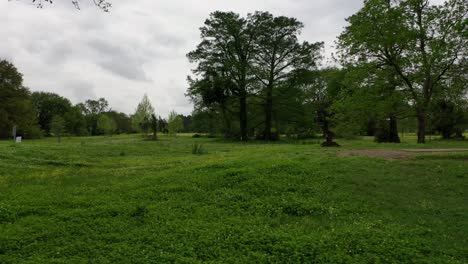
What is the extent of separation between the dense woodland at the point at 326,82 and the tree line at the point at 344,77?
8cm

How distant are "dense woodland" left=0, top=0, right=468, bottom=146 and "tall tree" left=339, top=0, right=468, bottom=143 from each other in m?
0.07

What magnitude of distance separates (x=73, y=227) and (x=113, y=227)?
2.40 feet

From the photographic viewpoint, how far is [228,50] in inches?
1545

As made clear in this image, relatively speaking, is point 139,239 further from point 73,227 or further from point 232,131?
point 232,131

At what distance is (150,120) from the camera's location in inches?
1962

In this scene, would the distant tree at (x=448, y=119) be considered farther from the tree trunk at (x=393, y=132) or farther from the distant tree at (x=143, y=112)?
the distant tree at (x=143, y=112)

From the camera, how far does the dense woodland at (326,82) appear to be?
21.2 meters

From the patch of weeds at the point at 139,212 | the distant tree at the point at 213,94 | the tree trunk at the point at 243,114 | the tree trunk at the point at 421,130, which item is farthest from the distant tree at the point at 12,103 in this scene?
the tree trunk at the point at 421,130

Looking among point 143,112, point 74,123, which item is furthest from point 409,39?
point 74,123

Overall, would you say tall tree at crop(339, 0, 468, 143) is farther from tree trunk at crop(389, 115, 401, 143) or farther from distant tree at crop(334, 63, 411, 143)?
tree trunk at crop(389, 115, 401, 143)

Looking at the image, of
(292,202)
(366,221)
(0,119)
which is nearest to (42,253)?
(292,202)

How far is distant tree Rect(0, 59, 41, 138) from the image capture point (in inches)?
1887

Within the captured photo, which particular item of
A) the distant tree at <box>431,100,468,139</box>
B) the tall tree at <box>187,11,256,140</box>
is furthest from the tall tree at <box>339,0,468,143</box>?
the distant tree at <box>431,100,468,139</box>

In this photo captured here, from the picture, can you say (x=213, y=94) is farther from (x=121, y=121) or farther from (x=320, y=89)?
(x=121, y=121)
